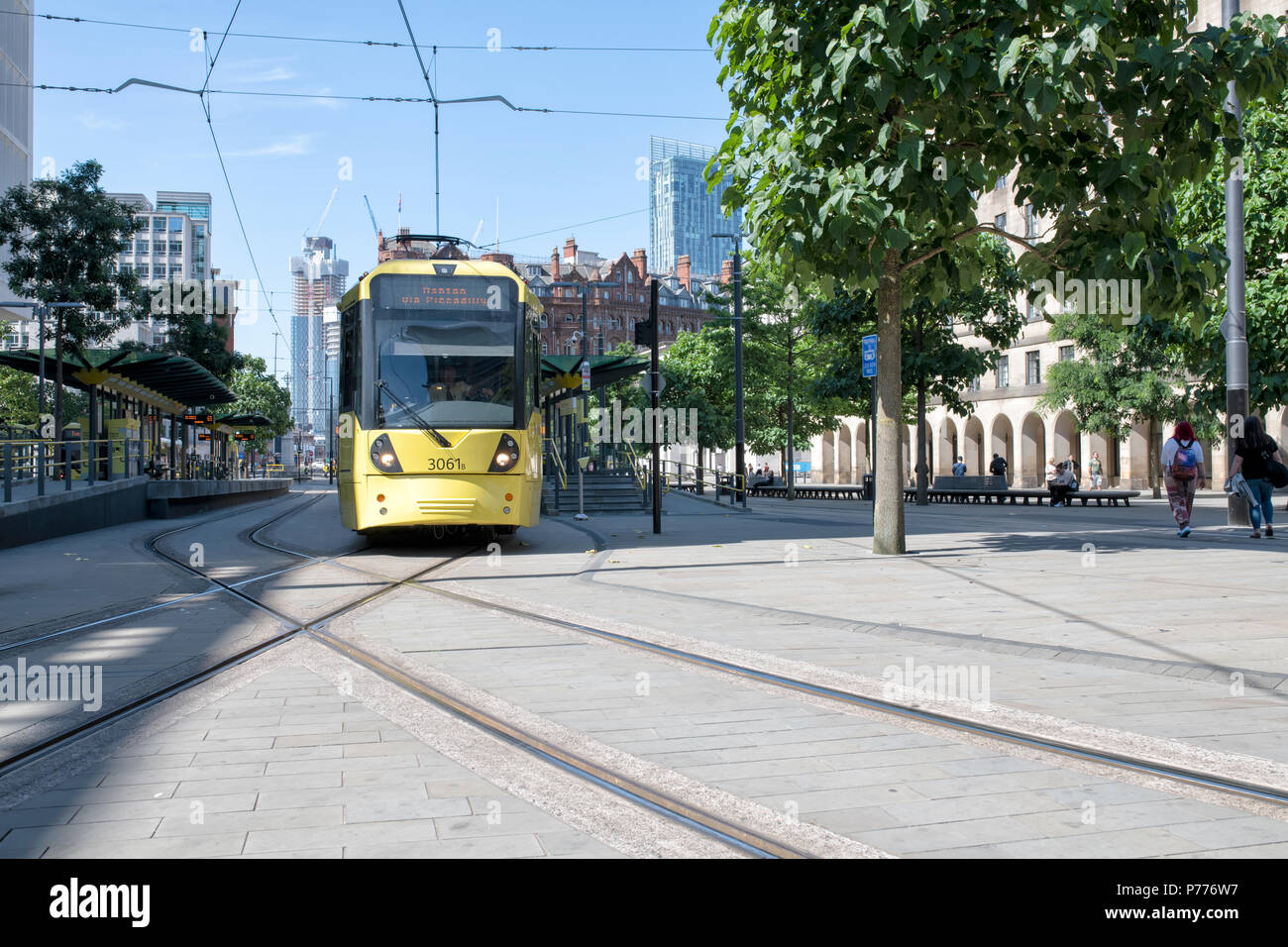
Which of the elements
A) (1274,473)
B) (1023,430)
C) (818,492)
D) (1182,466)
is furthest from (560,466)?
(1023,430)

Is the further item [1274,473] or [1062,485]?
[1062,485]

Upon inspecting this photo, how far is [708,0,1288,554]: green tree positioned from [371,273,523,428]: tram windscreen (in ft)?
11.8

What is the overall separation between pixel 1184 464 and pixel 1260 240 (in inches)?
297

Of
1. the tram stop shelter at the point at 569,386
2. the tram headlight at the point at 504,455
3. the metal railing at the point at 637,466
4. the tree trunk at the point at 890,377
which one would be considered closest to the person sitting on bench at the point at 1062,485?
the metal railing at the point at 637,466

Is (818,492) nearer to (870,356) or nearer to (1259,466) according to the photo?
(1259,466)

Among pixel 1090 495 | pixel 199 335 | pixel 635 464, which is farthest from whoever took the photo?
pixel 199 335

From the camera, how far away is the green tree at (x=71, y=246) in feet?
103

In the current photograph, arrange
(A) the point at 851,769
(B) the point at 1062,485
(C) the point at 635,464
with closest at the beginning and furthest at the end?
(A) the point at 851,769, (B) the point at 1062,485, (C) the point at 635,464

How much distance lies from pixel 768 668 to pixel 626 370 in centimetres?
2438

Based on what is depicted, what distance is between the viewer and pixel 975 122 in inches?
468

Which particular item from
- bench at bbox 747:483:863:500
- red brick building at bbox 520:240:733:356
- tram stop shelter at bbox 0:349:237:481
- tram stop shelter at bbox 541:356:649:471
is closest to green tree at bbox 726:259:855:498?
bench at bbox 747:483:863:500

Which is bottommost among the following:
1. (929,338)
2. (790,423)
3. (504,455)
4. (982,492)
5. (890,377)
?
(982,492)
